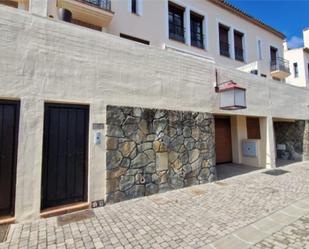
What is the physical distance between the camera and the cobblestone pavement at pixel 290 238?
308 centimetres

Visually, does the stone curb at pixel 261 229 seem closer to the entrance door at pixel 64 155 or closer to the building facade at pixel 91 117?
the building facade at pixel 91 117

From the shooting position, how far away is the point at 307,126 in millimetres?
11688

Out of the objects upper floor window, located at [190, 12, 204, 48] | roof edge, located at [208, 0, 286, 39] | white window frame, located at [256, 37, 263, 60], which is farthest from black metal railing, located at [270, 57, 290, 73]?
upper floor window, located at [190, 12, 204, 48]

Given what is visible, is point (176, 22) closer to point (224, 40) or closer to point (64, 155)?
point (224, 40)

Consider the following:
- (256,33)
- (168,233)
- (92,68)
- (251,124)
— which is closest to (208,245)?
(168,233)

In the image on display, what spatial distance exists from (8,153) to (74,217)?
181 cm

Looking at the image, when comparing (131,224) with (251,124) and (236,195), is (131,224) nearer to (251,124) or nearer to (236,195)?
(236,195)

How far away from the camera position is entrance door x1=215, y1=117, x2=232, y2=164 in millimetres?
10195

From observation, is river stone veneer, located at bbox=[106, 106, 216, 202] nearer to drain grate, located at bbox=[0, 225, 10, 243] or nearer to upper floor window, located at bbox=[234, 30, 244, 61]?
drain grate, located at bbox=[0, 225, 10, 243]

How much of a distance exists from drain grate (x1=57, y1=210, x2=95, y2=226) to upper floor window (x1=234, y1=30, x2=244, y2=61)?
13799mm

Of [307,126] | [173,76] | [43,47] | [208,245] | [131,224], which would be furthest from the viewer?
[307,126]

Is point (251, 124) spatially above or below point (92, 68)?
below

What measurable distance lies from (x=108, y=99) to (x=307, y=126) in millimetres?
12246

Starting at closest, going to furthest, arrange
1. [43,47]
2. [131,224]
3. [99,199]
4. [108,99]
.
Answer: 1. [131,224]
2. [43,47]
3. [99,199]
4. [108,99]
